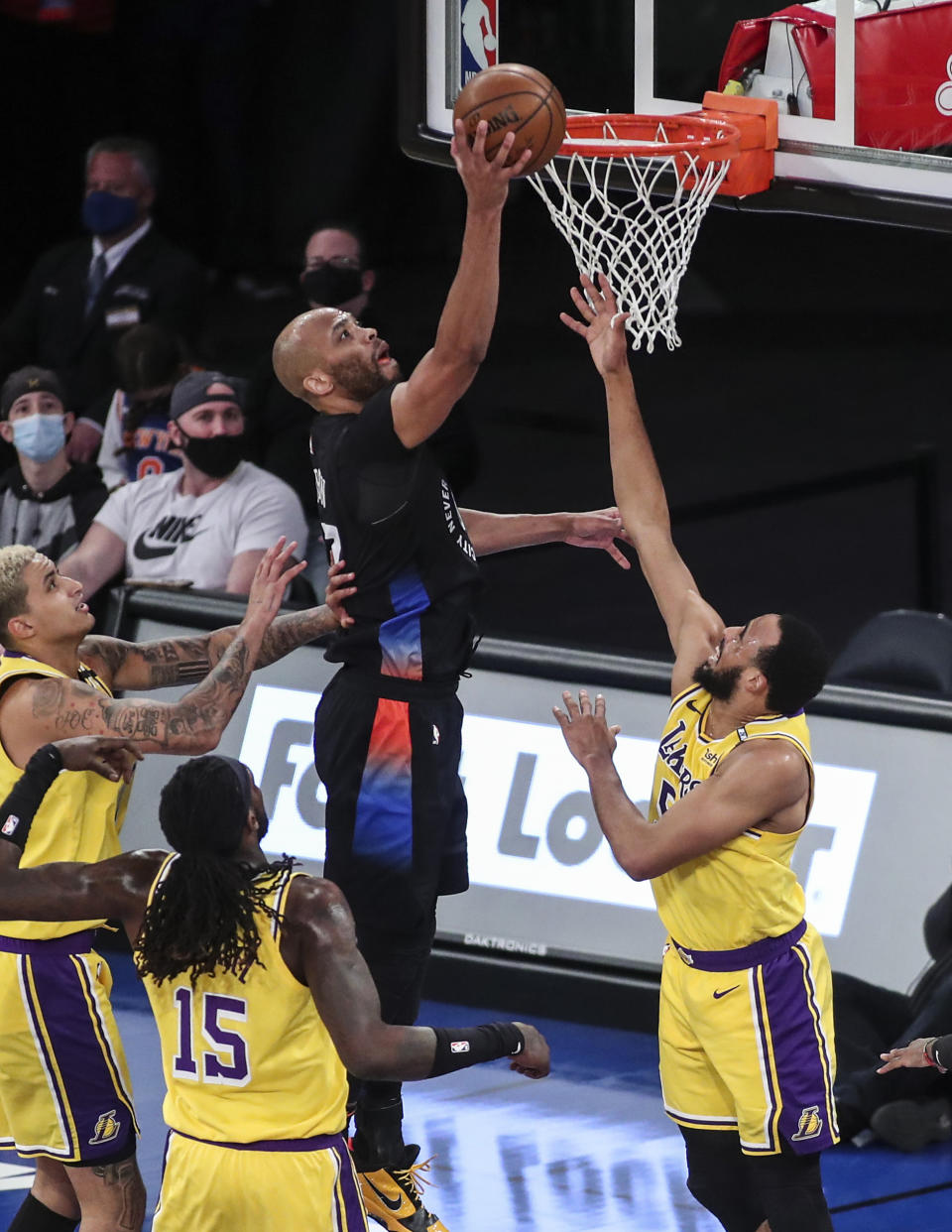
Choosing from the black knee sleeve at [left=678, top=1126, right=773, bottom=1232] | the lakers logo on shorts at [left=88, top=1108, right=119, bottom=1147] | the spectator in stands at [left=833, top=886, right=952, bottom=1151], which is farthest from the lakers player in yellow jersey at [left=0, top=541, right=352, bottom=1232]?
the spectator in stands at [left=833, top=886, right=952, bottom=1151]

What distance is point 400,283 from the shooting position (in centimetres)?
2000

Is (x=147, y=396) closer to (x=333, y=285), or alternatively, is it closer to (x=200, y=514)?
(x=333, y=285)

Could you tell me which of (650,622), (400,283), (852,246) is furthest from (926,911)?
(852,246)

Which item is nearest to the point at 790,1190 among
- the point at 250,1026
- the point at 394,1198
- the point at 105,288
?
the point at 394,1198

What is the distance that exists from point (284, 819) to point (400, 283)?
12.7 metres

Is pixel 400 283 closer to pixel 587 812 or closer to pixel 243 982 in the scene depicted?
pixel 587 812

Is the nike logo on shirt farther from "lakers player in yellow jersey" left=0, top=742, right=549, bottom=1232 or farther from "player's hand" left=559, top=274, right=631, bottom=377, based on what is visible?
"lakers player in yellow jersey" left=0, top=742, right=549, bottom=1232

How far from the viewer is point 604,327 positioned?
18.1 ft

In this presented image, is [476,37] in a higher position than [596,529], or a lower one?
higher

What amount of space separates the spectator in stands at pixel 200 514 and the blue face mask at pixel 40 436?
533mm

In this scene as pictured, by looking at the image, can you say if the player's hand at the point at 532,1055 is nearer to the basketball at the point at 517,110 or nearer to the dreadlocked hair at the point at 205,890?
the dreadlocked hair at the point at 205,890

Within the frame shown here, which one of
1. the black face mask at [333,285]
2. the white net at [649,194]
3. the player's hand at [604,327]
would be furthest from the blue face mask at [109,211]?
the player's hand at [604,327]

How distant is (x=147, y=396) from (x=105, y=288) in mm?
1556

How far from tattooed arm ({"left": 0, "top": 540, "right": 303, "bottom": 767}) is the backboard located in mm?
2267
